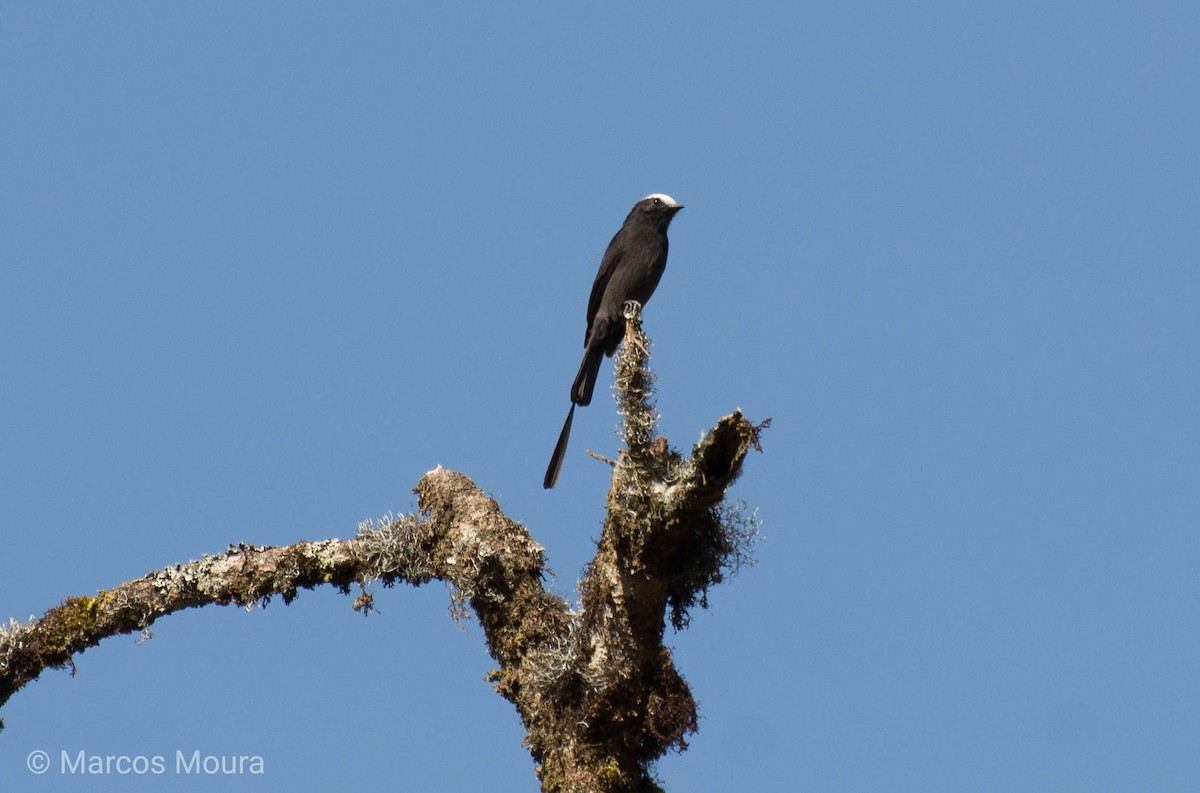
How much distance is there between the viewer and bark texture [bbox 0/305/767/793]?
16.6 feet

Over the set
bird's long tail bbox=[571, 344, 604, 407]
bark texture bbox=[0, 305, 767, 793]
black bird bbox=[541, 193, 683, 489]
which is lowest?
bark texture bbox=[0, 305, 767, 793]

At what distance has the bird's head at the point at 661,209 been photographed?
10039 mm

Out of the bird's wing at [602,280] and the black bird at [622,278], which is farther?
the bird's wing at [602,280]

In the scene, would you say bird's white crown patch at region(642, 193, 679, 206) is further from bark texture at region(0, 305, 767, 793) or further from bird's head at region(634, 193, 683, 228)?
bark texture at region(0, 305, 767, 793)

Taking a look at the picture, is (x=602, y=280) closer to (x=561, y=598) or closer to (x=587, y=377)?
(x=587, y=377)

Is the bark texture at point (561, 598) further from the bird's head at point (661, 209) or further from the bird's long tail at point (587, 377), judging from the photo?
the bird's head at point (661, 209)

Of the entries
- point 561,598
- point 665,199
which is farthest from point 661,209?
point 561,598

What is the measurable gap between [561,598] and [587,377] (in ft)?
12.0

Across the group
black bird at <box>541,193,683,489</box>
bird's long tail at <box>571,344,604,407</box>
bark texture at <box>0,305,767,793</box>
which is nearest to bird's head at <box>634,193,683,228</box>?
black bird at <box>541,193,683,489</box>

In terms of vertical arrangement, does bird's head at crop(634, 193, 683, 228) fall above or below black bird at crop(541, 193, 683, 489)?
above

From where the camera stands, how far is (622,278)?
31.3ft

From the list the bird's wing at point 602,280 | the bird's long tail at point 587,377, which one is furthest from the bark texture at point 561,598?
the bird's wing at point 602,280

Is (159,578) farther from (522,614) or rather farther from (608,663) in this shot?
(608,663)

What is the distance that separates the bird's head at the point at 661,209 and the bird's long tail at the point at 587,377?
1.24 metres
